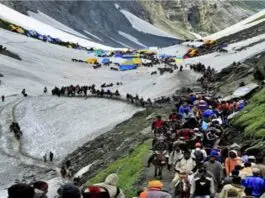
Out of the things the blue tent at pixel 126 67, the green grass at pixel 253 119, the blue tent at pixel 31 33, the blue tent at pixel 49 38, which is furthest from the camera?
the blue tent at pixel 31 33

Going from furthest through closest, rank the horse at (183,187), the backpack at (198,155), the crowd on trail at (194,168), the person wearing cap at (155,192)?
1. the backpack at (198,155)
2. the horse at (183,187)
3. the person wearing cap at (155,192)
4. the crowd on trail at (194,168)

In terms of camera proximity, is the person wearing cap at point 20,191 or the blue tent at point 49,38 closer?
the person wearing cap at point 20,191

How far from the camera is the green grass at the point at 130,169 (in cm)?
2816

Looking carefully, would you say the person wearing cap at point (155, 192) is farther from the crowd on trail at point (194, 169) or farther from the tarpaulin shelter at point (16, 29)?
the tarpaulin shelter at point (16, 29)

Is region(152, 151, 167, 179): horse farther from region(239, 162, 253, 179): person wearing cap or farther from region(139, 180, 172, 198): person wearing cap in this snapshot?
region(139, 180, 172, 198): person wearing cap

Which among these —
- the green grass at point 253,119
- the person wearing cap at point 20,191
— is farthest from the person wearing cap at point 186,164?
the person wearing cap at point 20,191

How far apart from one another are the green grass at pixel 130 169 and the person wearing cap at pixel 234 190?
10889 millimetres

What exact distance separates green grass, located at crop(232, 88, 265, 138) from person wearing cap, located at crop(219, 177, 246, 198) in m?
12.7

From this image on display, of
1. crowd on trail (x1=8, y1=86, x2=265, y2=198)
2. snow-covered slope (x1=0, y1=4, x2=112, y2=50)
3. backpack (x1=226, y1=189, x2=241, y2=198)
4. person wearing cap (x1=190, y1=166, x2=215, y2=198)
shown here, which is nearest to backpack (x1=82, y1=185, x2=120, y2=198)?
crowd on trail (x1=8, y1=86, x2=265, y2=198)

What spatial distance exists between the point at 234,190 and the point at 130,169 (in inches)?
653

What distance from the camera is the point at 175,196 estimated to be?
69.3ft

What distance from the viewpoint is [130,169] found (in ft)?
105

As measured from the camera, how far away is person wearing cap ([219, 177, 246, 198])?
1573 cm

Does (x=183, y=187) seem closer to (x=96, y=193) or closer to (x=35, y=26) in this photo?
(x=96, y=193)
